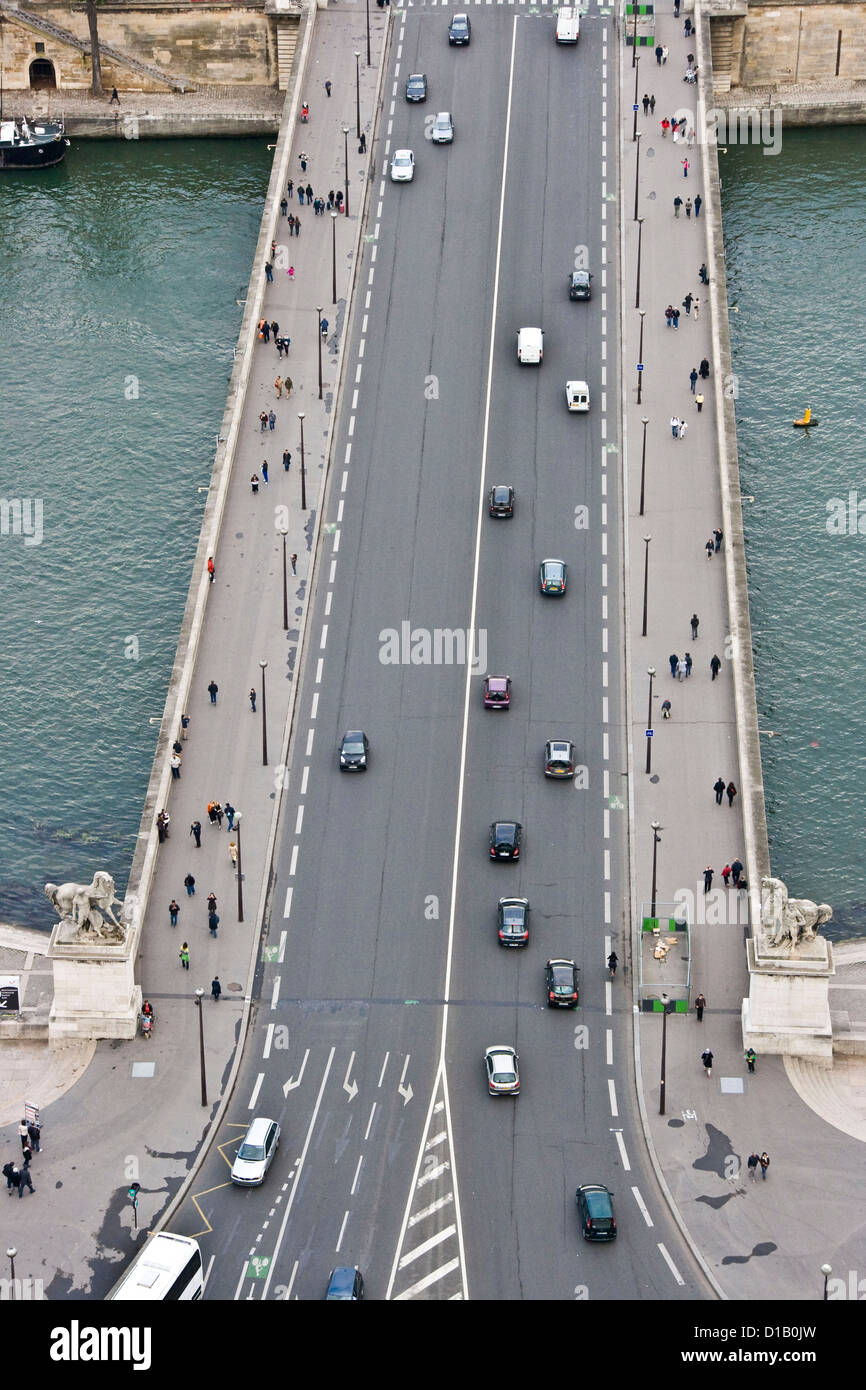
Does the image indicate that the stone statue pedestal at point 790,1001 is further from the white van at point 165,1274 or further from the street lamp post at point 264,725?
A: the white van at point 165,1274

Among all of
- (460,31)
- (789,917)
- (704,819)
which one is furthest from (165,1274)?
(460,31)

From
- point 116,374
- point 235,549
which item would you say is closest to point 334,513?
point 235,549

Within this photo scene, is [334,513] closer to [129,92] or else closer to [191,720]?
[191,720]

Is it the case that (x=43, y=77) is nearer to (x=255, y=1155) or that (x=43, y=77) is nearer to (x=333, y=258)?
(x=333, y=258)

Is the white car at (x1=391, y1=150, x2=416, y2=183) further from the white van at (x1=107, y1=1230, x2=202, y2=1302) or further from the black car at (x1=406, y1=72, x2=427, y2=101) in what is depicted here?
the white van at (x1=107, y1=1230, x2=202, y2=1302)

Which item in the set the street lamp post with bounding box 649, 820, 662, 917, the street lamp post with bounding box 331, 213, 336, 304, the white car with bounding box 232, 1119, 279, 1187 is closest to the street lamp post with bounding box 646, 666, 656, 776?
the street lamp post with bounding box 649, 820, 662, 917

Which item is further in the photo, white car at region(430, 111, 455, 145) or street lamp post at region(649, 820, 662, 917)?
white car at region(430, 111, 455, 145)

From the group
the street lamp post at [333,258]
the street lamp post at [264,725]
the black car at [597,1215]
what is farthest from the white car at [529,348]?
the black car at [597,1215]
